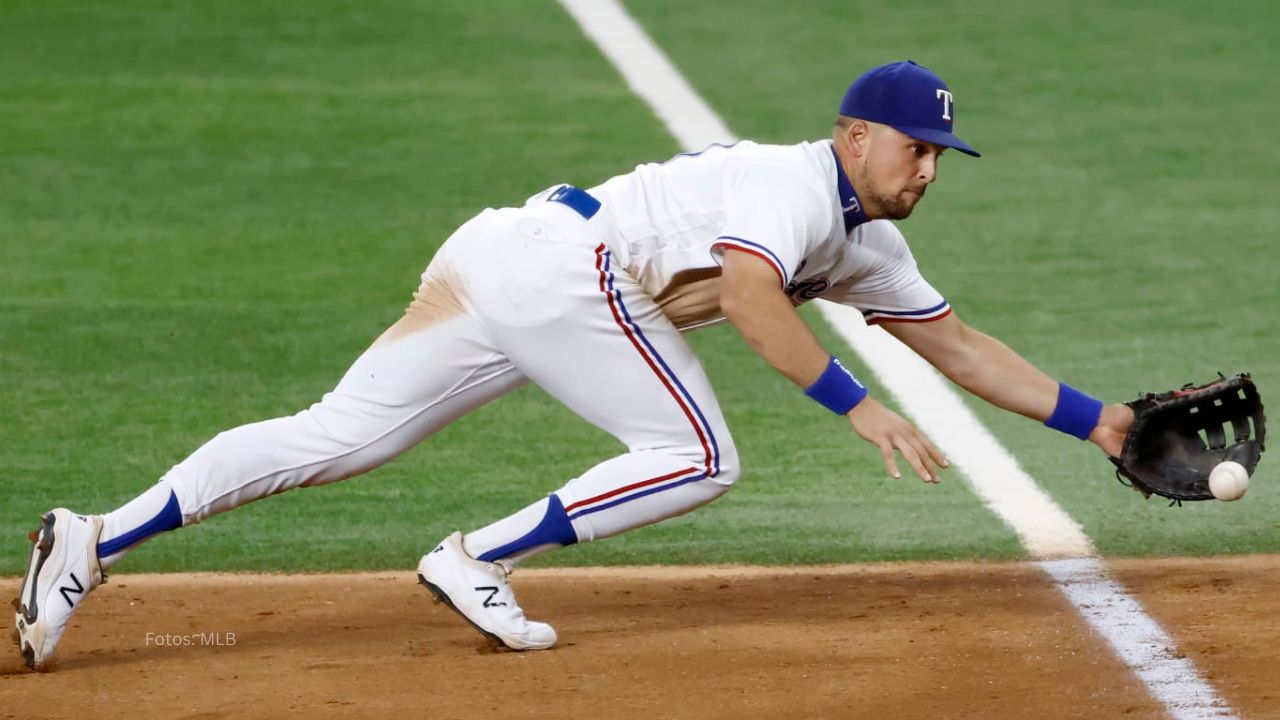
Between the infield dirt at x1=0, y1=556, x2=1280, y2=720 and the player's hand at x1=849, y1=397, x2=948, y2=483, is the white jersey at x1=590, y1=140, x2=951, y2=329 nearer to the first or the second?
the player's hand at x1=849, y1=397, x2=948, y2=483

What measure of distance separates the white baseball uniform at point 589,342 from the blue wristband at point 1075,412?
722 mm

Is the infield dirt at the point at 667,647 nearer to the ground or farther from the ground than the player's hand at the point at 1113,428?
nearer to the ground

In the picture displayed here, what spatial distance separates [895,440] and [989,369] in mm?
920

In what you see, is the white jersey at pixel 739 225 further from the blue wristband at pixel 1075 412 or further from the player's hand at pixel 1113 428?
the player's hand at pixel 1113 428

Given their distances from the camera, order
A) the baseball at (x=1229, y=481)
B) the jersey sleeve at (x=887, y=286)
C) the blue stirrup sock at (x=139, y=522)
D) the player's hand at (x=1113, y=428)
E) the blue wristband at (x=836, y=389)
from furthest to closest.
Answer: the player's hand at (x=1113, y=428)
the jersey sleeve at (x=887, y=286)
the baseball at (x=1229, y=481)
the blue stirrup sock at (x=139, y=522)
the blue wristband at (x=836, y=389)

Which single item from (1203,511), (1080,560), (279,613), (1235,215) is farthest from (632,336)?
(1235,215)

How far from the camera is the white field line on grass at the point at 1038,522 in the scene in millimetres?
4473

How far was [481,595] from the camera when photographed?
15.5 feet

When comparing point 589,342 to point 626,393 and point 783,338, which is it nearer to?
point 626,393

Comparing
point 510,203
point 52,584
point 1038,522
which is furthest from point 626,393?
point 510,203

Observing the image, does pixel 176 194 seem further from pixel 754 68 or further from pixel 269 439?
pixel 269 439

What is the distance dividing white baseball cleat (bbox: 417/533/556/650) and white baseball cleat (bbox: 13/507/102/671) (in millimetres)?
776

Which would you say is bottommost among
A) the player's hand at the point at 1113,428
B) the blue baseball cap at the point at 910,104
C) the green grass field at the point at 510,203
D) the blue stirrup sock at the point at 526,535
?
the green grass field at the point at 510,203

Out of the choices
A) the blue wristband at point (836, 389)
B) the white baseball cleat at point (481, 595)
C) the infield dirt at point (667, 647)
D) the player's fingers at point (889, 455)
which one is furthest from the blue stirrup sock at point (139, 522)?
the player's fingers at point (889, 455)
